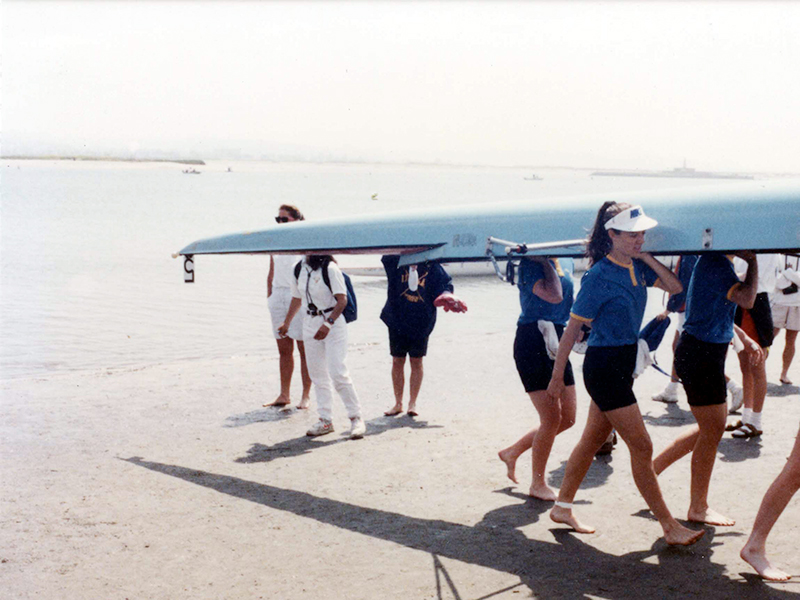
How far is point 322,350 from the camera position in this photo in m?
7.12

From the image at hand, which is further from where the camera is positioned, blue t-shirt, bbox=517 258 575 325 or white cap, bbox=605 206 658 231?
blue t-shirt, bbox=517 258 575 325

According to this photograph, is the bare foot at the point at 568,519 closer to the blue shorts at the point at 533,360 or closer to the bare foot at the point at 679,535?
the bare foot at the point at 679,535

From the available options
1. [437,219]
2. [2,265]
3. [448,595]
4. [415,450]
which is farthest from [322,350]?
[2,265]

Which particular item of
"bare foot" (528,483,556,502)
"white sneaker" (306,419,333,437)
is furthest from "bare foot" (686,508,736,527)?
"white sneaker" (306,419,333,437)

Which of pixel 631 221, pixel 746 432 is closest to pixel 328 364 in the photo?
pixel 746 432

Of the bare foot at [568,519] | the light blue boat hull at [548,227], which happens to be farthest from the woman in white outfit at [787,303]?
the bare foot at [568,519]

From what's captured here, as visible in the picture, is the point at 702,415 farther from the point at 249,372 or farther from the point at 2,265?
the point at 2,265

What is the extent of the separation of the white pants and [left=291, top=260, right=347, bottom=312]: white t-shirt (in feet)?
0.45

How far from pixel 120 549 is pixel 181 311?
14.8 metres

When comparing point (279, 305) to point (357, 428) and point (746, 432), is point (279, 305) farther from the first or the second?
point (746, 432)

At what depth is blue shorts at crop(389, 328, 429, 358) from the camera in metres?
7.84

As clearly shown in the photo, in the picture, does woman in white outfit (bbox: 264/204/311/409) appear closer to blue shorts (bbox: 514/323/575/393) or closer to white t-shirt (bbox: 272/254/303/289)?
white t-shirt (bbox: 272/254/303/289)

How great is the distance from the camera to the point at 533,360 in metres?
5.21

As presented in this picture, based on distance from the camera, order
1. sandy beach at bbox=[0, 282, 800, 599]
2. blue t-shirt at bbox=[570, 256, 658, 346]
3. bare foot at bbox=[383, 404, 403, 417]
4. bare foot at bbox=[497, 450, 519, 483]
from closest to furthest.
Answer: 1. sandy beach at bbox=[0, 282, 800, 599]
2. blue t-shirt at bbox=[570, 256, 658, 346]
3. bare foot at bbox=[497, 450, 519, 483]
4. bare foot at bbox=[383, 404, 403, 417]
